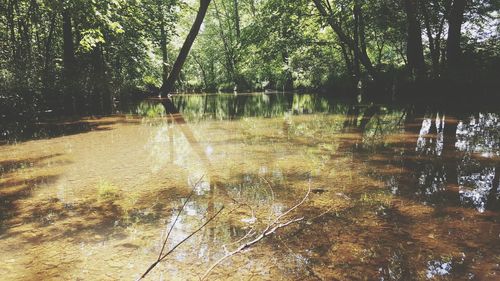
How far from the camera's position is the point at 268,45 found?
67.9 ft

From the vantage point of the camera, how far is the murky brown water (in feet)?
8.06

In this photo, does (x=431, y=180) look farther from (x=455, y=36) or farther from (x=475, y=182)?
(x=455, y=36)

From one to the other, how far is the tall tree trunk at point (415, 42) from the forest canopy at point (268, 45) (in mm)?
42

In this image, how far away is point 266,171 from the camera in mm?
4895

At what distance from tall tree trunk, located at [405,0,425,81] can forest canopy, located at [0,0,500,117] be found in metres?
0.04

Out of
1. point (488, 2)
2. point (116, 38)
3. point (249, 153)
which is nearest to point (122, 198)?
point (249, 153)

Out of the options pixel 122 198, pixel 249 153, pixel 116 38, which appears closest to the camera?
pixel 122 198

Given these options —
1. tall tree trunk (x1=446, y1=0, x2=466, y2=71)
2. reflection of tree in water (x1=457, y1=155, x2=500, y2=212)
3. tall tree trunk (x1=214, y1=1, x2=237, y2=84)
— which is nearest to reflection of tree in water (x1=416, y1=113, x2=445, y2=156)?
reflection of tree in water (x1=457, y1=155, x2=500, y2=212)

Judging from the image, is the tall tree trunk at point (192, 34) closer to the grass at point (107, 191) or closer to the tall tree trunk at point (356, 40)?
the tall tree trunk at point (356, 40)

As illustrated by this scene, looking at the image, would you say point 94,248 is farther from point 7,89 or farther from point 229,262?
point 7,89

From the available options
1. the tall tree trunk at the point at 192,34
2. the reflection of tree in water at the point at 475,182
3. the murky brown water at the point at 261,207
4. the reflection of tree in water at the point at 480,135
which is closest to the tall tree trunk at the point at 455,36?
the reflection of tree in water at the point at 480,135

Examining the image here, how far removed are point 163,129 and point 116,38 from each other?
1159cm

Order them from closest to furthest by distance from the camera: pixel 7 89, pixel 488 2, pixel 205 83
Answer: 1. pixel 7 89
2. pixel 488 2
3. pixel 205 83

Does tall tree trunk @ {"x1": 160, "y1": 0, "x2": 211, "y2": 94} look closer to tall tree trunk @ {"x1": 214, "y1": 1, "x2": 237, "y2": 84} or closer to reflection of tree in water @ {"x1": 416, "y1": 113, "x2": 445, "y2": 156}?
reflection of tree in water @ {"x1": 416, "y1": 113, "x2": 445, "y2": 156}
